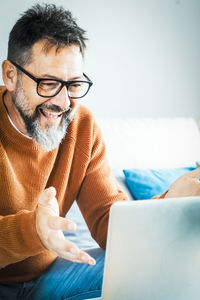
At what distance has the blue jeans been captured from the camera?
3.25ft

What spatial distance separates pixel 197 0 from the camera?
96.3 inches

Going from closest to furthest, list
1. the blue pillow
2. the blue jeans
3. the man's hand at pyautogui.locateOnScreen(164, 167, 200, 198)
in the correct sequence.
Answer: the man's hand at pyautogui.locateOnScreen(164, 167, 200, 198), the blue jeans, the blue pillow

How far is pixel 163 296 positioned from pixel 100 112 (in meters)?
1.62

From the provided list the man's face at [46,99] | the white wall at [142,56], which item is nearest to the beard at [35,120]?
the man's face at [46,99]

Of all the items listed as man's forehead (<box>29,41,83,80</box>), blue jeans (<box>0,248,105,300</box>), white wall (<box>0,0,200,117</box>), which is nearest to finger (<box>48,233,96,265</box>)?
blue jeans (<box>0,248,105,300</box>)

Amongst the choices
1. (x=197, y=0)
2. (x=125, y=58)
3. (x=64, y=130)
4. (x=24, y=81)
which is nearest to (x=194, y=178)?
(x=64, y=130)

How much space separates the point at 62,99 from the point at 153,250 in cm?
56

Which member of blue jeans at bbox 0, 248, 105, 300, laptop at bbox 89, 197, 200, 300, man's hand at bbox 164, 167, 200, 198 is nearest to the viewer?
laptop at bbox 89, 197, 200, 300

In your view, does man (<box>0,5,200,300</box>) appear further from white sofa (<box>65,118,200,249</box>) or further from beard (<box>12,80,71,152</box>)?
white sofa (<box>65,118,200,249</box>)

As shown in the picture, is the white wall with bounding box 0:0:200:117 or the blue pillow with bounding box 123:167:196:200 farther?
the white wall with bounding box 0:0:200:117

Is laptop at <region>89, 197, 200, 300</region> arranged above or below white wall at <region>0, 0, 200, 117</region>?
below

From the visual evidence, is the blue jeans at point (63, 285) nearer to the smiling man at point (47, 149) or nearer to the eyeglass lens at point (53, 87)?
the smiling man at point (47, 149)

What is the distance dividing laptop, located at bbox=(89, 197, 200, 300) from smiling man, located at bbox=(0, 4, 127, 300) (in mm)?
332

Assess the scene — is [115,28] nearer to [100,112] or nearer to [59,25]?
[100,112]
